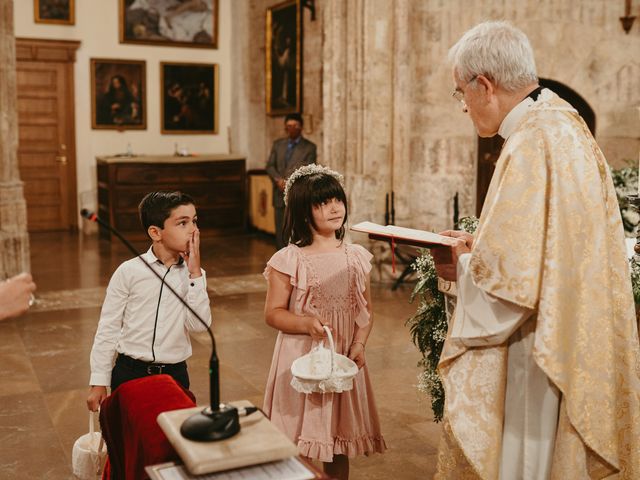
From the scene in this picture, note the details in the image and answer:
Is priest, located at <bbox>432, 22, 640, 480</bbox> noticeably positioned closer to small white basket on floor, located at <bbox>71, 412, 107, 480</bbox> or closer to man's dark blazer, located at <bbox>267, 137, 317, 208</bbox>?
small white basket on floor, located at <bbox>71, 412, 107, 480</bbox>

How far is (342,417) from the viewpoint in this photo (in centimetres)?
336

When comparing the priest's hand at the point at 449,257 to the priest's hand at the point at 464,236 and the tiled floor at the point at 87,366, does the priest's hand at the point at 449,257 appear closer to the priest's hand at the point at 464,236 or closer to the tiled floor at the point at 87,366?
the priest's hand at the point at 464,236

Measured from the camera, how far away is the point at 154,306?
328cm

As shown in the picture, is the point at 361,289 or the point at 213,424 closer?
the point at 213,424

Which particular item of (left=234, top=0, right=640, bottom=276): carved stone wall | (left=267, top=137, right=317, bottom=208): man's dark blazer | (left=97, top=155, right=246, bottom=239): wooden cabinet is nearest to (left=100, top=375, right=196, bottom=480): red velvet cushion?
(left=234, top=0, right=640, bottom=276): carved stone wall

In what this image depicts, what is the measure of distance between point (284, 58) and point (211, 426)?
1130cm

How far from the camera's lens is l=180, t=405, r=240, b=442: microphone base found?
5.79ft

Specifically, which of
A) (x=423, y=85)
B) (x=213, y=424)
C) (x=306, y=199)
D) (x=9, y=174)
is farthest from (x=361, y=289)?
(x=423, y=85)

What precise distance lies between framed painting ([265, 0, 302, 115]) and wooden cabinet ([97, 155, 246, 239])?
128 centimetres

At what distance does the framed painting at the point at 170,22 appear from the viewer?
13641 millimetres

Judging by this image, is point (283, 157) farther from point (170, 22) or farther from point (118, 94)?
point (170, 22)

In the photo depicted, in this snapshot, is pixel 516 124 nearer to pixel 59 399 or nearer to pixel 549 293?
pixel 549 293

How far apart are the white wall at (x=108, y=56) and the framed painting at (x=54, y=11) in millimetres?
79

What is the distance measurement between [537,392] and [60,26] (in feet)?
41.0
